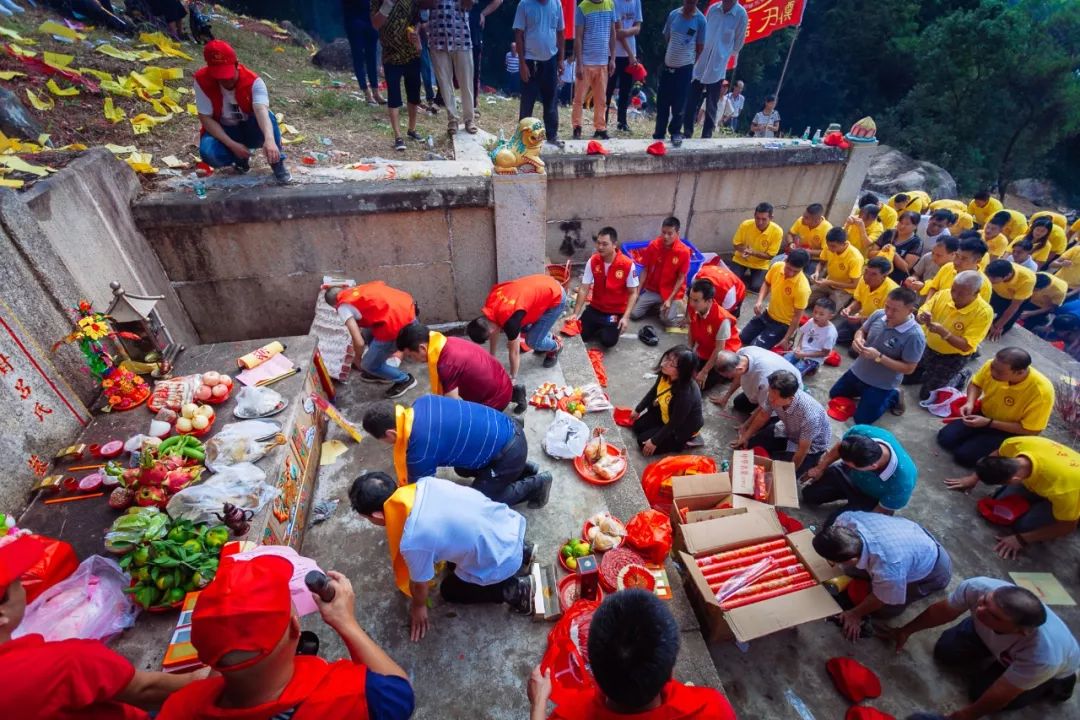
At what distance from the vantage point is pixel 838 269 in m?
7.07

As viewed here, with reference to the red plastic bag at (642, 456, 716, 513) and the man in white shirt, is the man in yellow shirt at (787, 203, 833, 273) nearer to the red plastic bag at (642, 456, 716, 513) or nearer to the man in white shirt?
the man in white shirt

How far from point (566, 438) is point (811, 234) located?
19.6 feet

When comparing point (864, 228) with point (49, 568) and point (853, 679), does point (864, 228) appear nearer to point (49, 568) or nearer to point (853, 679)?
point (853, 679)

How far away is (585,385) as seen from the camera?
518 cm

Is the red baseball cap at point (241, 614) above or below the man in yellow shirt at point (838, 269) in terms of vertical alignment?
above

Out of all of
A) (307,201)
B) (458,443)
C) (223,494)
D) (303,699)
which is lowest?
(223,494)

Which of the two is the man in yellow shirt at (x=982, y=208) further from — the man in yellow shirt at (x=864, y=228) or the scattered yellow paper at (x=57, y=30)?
the scattered yellow paper at (x=57, y=30)

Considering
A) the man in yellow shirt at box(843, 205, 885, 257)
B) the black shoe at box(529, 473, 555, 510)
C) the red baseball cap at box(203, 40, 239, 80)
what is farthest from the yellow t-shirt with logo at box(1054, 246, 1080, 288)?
the red baseball cap at box(203, 40, 239, 80)

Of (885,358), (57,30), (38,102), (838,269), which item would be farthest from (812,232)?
(57,30)

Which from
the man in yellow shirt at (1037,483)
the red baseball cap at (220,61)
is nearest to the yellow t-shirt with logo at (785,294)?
the man in yellow shirt at (1037,483)

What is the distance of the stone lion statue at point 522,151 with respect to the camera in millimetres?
4828

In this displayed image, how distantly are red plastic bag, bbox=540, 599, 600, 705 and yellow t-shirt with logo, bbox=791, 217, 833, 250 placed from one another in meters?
7.07

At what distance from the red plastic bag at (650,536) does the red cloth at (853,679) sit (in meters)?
1.42

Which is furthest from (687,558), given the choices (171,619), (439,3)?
(439,3)
